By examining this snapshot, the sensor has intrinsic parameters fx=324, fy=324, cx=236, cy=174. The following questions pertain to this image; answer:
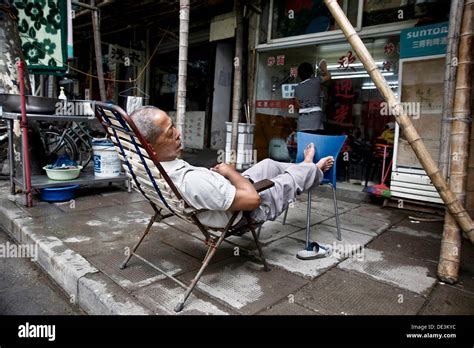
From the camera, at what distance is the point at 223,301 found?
2.01 metres

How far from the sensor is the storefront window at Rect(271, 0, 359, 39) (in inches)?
220

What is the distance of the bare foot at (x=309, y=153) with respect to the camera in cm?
293

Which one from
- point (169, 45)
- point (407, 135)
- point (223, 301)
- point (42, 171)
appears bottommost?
point (223, 301)

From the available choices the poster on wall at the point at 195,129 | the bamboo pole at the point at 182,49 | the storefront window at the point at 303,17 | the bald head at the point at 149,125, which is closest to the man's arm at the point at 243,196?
the bald head at the point at 149,125

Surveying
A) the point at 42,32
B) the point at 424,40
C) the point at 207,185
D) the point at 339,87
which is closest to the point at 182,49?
the point at 207,185

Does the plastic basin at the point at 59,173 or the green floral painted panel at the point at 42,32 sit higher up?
the green floral painted panel at the point at 42,32

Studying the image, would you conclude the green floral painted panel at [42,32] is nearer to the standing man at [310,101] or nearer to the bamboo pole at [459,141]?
the standing man at [310,101]

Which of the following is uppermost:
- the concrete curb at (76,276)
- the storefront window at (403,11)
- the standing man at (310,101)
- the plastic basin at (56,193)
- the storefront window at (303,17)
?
the storefront window at (303,17)

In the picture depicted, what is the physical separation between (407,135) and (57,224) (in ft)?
10.9

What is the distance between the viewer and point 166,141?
2.06 metres

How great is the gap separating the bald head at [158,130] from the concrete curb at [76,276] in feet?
2.98

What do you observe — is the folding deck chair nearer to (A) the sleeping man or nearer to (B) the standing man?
(A) the sleeping man
